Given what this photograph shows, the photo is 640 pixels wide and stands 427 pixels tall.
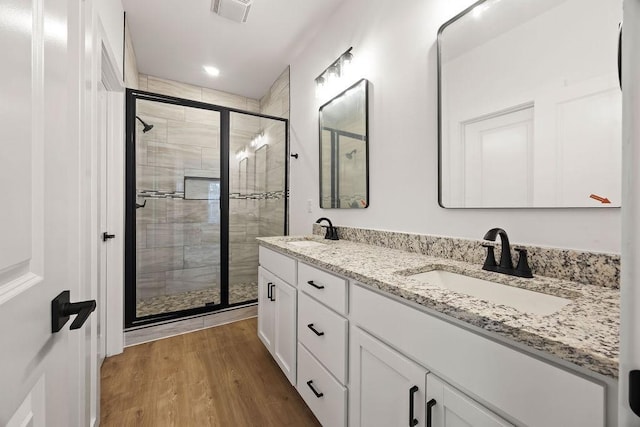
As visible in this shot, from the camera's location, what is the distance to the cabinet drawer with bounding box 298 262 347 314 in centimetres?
111

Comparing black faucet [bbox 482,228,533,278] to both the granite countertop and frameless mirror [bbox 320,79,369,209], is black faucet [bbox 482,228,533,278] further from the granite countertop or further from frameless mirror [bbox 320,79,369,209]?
frameless mirror [bbox 320,79,369,209]

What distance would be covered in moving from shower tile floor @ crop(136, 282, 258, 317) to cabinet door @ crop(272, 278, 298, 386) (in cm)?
120

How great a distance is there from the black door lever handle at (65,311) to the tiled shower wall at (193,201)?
86.3 inches

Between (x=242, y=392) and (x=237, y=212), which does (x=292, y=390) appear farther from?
(x=237, y=212)

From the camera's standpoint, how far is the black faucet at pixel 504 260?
0.95m

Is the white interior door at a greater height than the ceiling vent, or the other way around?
the ceiling vent

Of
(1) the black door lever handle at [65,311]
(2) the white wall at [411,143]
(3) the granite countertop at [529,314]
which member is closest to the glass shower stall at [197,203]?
(2) the white wall at [411,143]

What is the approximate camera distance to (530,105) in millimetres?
1006

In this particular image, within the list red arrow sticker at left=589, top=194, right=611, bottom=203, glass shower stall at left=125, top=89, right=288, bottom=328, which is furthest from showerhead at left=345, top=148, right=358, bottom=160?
red arrow sticker at left=589, top=194, right=611, bottom=203

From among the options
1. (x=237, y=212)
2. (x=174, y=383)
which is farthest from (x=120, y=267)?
(x=237, y=212)

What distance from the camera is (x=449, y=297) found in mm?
721

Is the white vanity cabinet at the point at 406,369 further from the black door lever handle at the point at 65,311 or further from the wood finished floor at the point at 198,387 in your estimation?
the black door lever handle at the point at 65,311

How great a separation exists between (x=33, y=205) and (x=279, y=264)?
1.32m

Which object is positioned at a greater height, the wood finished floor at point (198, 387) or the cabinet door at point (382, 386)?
the cabinet door at point (382, 386)
